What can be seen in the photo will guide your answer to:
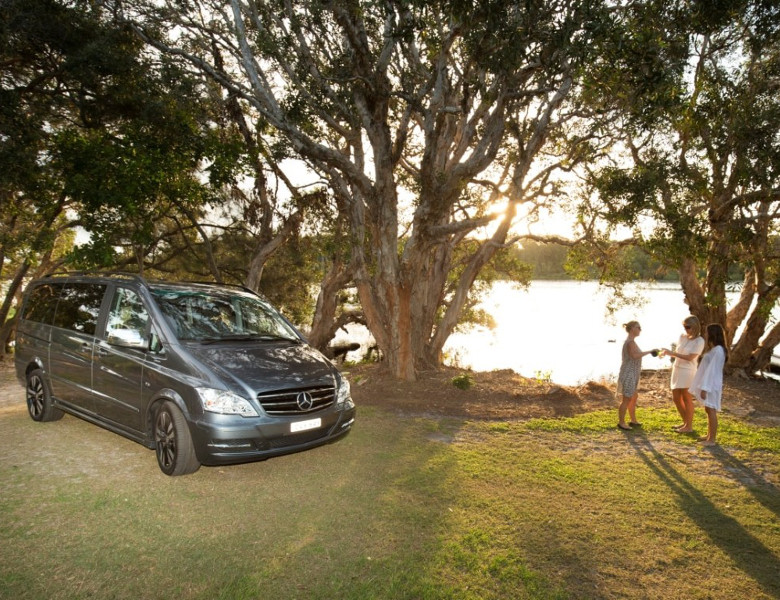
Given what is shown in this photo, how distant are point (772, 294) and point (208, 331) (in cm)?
1229

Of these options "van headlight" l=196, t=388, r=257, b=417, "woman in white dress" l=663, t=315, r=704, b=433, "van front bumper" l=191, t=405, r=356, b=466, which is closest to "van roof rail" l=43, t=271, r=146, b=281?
"van headlight" l=196, t=388, r=257, b=417

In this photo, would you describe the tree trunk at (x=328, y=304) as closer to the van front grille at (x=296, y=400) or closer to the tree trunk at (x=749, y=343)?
the tree trunk at (x=749, y=343)

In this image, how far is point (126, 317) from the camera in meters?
5.42

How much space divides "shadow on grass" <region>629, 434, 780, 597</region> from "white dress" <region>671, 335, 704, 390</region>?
66.6 inches

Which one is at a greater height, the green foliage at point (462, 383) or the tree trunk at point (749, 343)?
the tree trunk at point (749, 343)

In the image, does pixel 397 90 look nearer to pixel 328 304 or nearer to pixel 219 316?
pixel 219 316

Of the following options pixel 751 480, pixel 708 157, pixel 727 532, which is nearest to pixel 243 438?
pixel 727 532

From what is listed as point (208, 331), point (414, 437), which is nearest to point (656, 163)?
point (414, 437)

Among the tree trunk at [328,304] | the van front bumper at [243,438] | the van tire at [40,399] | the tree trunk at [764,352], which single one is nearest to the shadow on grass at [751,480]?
the van front bumper at [243,438]

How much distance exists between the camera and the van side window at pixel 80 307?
5.82 m

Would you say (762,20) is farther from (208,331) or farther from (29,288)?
(29,288)

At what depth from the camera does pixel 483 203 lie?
1540cm

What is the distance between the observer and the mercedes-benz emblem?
4812 mm

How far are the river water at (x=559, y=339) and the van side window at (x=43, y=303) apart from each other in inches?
471
